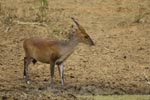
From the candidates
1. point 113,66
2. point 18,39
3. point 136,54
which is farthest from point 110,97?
point 18,39

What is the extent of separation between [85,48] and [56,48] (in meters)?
2.79

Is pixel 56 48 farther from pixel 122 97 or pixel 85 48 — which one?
pixel 85 48

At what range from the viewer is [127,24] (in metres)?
17.4

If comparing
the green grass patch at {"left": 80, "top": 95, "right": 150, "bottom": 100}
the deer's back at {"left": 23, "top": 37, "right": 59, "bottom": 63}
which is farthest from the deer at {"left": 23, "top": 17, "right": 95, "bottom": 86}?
the green grass patch at {"left": 80, "top": 95, "right": 150, "bottom": 100}

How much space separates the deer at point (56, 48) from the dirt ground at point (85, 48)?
1.50 ft

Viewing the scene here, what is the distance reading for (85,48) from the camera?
619 inches

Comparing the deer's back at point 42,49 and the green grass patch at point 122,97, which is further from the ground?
the deer's back at point 42,49

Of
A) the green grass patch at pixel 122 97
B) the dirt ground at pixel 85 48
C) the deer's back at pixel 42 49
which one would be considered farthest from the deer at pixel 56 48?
the green grass patch at pixel 122 97

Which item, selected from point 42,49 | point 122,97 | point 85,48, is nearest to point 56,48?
point 42,49

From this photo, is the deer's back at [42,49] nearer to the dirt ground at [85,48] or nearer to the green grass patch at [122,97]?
the dirt ground at [85,48]

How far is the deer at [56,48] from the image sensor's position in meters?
13.0

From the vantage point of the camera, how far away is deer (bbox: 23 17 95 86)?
1298 centimetres

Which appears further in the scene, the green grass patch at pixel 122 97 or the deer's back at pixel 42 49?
the deer's back at pixel 42 49

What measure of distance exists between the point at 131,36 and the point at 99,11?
2.14m
